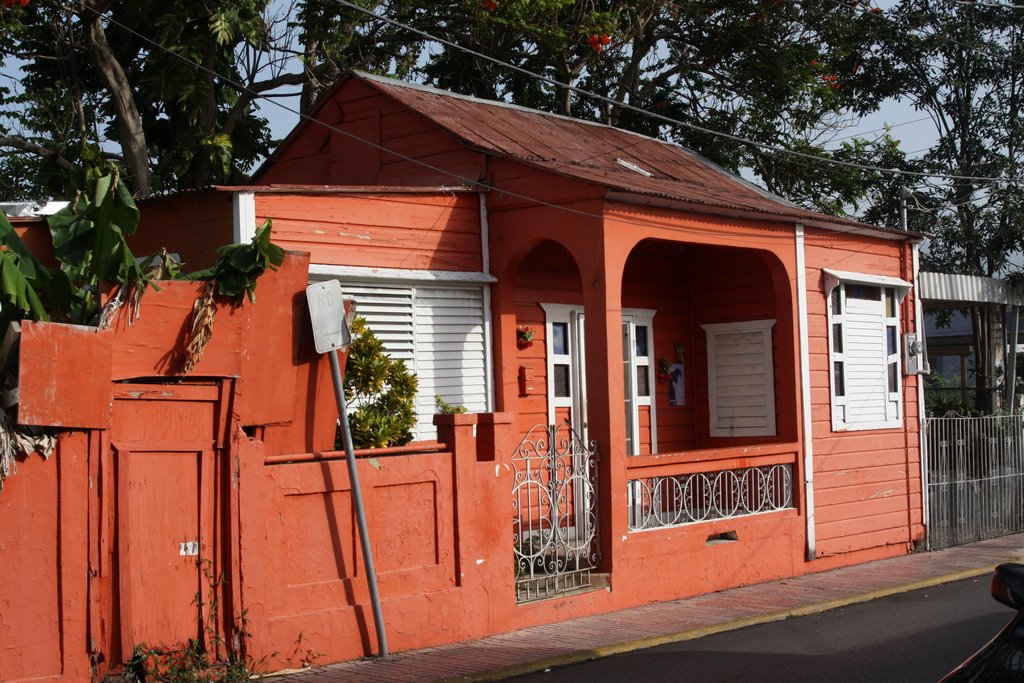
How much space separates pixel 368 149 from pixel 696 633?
694 cm

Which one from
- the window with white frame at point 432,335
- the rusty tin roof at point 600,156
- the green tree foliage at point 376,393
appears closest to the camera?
A: the green tree foliage at point 376,393

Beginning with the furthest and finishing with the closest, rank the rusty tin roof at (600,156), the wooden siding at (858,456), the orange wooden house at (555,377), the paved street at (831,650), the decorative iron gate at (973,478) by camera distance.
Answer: the decorative iron gate at (973,478), the wooden siding at (858,456), the rusty tin roof at (600,156), the orange wooden house at (555,377), the paved street at (831,650)

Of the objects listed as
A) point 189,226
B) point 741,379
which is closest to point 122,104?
point 189,226

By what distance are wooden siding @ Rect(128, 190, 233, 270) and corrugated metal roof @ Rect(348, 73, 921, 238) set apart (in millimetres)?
A: 3155

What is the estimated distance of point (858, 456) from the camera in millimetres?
15219

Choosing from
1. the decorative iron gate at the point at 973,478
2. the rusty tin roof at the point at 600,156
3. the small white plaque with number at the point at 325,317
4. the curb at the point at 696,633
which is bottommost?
the curb at the point at 696,633

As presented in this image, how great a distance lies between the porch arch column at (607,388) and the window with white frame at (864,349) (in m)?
4.19

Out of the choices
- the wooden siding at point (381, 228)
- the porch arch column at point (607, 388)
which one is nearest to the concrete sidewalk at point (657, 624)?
the porch arch column at point (607, 388)

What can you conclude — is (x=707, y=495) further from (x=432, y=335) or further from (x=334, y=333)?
(x=334, y=333)

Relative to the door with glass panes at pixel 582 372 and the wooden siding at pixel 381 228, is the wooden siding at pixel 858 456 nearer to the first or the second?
the door with glass panes at pixel 582 372

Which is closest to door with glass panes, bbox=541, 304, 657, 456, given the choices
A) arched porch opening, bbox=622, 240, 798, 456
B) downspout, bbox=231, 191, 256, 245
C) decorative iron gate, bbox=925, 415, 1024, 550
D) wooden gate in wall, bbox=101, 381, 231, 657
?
arched porch opening, bbox=622, 240, 798, 456

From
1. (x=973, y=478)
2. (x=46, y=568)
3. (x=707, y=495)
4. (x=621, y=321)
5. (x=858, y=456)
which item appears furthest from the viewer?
(x=973, y=478)

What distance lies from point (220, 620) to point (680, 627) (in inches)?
165

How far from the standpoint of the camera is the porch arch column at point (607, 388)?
1160 centimetres
